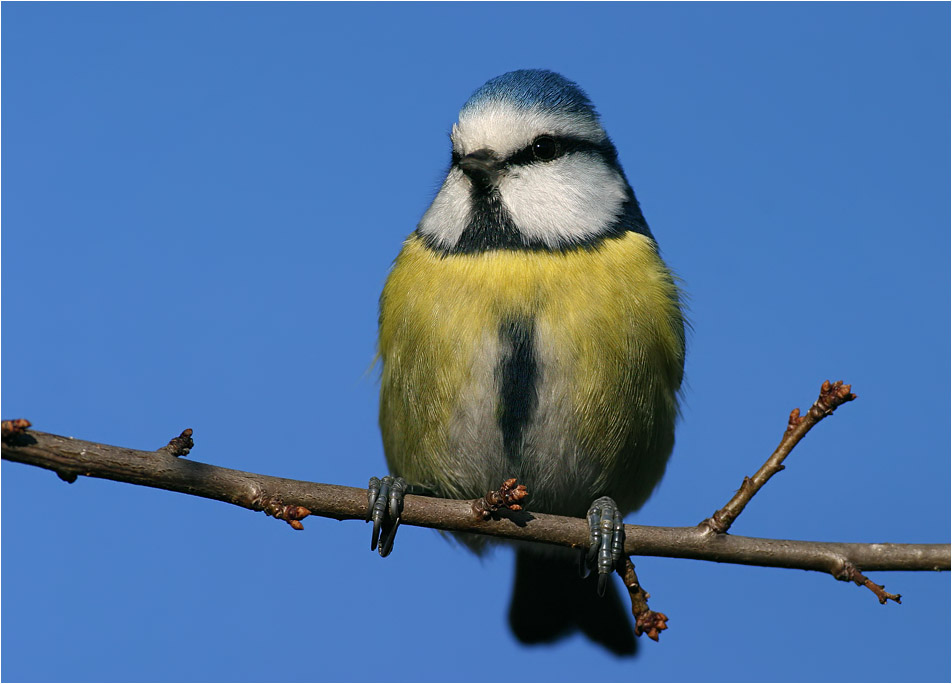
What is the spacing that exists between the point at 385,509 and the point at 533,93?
1.07 m

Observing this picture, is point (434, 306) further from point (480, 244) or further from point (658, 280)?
point (658, 280)

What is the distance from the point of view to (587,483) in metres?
2.17

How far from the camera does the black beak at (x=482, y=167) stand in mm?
2043

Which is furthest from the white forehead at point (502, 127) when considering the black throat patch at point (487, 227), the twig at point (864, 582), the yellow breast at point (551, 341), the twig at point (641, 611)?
the twig at point (864, 582)

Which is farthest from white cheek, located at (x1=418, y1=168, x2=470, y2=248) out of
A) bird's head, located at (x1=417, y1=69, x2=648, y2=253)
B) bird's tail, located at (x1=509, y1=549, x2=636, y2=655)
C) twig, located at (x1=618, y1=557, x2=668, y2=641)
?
bird's tail, located at (x1=509, y1=549, x2=636, y2=655)

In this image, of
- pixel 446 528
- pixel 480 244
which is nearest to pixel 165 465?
pixel 446 528

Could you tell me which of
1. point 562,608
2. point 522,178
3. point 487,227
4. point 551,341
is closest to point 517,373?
point 551,341

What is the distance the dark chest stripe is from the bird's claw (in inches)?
12.3

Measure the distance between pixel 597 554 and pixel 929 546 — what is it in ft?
2.14

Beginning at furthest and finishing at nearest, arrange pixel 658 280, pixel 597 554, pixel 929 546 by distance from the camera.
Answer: pixel 658 280
pixel 597 554
pixel 929 546

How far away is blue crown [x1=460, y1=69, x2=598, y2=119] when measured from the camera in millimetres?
2127

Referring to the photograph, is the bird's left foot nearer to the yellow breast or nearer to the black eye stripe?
the yellow breast

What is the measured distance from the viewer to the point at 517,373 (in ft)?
6.52

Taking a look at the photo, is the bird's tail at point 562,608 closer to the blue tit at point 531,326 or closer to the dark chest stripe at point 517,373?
the blue tit at point 531,326
